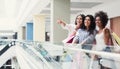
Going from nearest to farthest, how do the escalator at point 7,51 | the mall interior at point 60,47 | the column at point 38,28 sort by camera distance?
the mall interior at point 60,47 < the column at point 38,28 < the escalator at point 7,51

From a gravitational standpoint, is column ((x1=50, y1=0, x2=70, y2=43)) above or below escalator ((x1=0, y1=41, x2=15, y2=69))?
above

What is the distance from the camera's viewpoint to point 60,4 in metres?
9.62

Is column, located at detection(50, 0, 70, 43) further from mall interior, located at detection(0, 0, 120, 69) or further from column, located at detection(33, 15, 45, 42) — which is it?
column, located at detection(33, 15, 45, 42)

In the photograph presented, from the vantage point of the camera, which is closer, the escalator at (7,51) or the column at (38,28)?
the column at (38,28)

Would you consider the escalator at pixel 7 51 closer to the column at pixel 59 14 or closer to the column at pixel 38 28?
the column at pixel 38 28

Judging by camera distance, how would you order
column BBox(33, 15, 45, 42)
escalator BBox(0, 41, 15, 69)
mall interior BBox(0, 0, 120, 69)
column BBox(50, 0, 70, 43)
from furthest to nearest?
escalator BBox(0, 41, 15, 69) < column BBox(33, 15, 45, 42) < column BBox(50, 0, 70, 43) < mall interior BBox(0, 0, 120, 69)

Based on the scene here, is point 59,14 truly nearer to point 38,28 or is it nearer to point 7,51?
point 38,28

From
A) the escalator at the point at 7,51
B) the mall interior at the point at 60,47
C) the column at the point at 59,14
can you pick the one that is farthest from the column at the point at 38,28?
the column at the point at 59,14

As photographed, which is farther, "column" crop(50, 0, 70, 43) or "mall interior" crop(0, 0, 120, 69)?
"column" crop(50, 0, 70, 43)

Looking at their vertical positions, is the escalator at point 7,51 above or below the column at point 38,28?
below

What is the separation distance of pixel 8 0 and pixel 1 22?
15.2 metres

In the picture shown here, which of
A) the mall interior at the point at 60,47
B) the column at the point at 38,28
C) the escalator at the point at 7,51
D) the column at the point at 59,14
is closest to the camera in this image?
the mall interior at the point at 60,47

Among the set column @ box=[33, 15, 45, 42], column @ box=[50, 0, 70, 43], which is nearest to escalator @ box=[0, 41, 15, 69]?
column @ box=[33, 15, 45, 42]

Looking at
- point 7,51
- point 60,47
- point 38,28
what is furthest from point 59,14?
point 7,51
